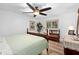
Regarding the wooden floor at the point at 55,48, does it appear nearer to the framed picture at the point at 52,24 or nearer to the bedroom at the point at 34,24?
the bedroom at the point at 34,24

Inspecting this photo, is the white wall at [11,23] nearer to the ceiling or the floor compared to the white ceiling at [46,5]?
nearer to the floor

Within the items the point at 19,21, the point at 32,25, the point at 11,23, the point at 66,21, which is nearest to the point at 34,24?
the point at 32,25

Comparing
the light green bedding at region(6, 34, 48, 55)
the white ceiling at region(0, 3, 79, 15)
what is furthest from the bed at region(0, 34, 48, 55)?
the white ceiling at region(0, 3, 79, 15)

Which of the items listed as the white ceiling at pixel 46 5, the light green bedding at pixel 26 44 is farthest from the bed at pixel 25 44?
the white ceiling at pixel 46 5

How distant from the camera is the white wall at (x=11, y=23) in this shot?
1352 millimetres

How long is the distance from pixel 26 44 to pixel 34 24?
11.5 inches

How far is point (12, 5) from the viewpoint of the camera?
4.43ft

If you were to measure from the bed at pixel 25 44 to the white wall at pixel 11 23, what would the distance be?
3.2 inches

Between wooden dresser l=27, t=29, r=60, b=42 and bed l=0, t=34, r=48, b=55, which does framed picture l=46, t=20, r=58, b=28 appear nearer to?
wooden dresser l=27, t=29, r=60, b=42

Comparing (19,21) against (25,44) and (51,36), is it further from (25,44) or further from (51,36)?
(51,36)

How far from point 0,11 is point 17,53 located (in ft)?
1.97

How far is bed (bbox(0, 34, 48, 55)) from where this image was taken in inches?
52.6
